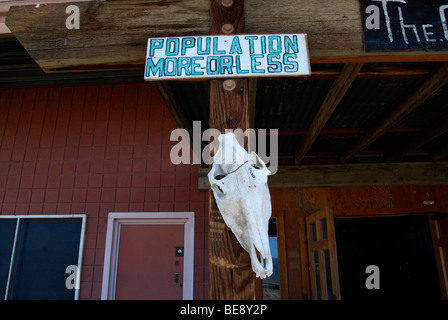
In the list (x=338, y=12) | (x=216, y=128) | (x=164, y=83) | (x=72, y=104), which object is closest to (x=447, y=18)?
(x=338, y=12)

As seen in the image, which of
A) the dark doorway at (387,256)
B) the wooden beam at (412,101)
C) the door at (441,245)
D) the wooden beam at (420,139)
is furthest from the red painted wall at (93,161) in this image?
the dark doorway at (387,256)

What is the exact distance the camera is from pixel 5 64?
168 inches

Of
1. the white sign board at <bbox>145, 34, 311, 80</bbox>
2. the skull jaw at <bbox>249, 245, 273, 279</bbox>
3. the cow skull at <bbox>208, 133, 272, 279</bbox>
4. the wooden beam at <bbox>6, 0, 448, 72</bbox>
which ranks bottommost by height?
the skull jaw at <bbox>249, 245, 273, 279</bbox>

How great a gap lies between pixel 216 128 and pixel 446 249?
4216 mm

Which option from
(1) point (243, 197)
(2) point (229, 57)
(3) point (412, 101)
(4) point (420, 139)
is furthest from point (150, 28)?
(4) point (420, 139)

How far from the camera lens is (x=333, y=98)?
2844mm

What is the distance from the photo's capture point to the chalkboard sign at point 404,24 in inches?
75.5

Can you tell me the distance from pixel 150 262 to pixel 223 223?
298 centimetres

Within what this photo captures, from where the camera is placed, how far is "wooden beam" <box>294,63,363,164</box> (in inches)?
95.9

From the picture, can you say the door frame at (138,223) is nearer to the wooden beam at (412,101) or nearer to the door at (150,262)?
the door at (150,262)

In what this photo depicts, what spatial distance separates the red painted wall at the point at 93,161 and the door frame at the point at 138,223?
0.07 m

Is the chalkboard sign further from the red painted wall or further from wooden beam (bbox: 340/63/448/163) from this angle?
the red painted wall

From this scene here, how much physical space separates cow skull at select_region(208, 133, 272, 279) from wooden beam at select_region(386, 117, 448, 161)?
2.84 m

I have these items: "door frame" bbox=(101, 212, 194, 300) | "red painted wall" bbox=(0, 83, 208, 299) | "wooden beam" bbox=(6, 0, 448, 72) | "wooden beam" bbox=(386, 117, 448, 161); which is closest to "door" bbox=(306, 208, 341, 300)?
"wooden beam" bbox=(386, 117, 448, 161)
